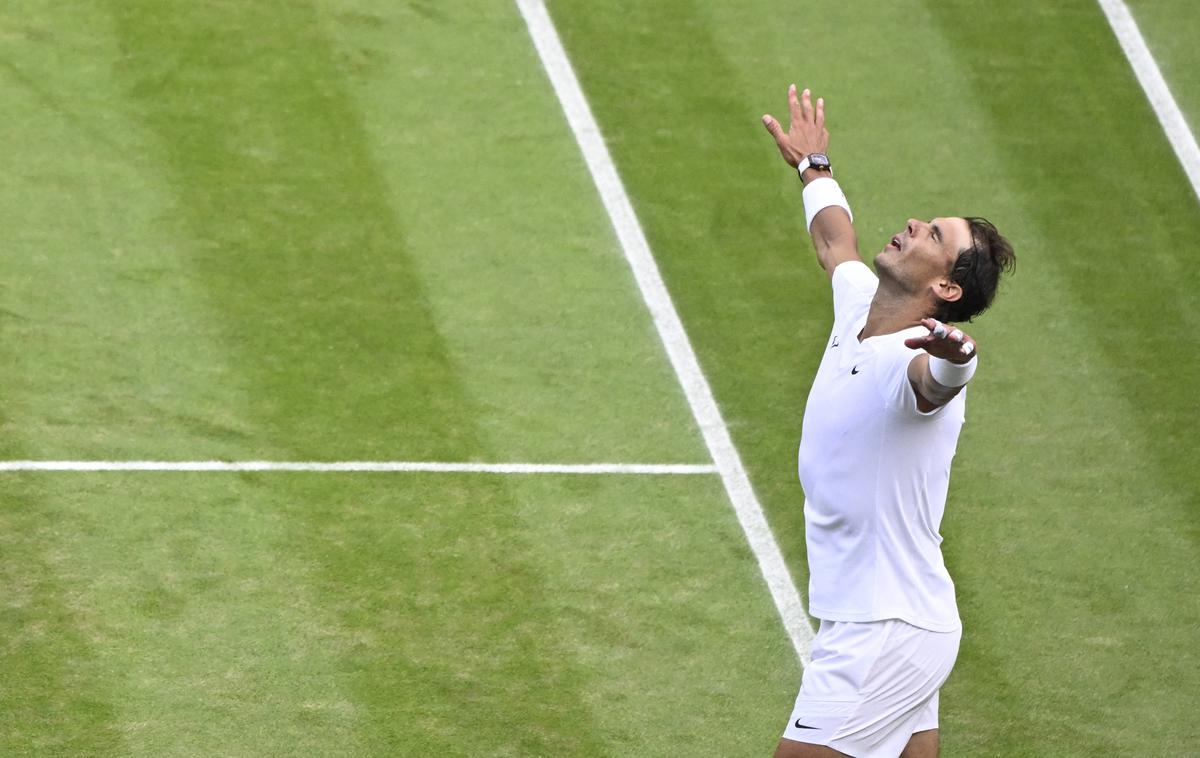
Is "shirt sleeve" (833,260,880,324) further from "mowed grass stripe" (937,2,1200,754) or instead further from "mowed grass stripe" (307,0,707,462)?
"mowed grass stripe" (307,0,707,462)

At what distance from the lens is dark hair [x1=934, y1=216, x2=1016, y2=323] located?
18.0 ft

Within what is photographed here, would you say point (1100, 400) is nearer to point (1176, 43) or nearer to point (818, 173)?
point (818, 173)

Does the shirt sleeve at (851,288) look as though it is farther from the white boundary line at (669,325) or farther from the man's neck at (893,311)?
the white boundary line at (669,325)

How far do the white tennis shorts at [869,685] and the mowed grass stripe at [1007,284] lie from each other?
1.72m

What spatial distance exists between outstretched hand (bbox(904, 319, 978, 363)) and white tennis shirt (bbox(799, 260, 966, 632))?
1.15 feet

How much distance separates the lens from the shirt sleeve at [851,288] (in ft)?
19.2

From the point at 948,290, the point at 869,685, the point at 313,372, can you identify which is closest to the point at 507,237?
the point at 313,372

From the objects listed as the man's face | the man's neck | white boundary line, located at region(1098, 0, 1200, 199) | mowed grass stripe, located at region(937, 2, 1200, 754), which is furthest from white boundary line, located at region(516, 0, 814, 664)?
white boundary line, located at region(1098, 0, 1200, 199)

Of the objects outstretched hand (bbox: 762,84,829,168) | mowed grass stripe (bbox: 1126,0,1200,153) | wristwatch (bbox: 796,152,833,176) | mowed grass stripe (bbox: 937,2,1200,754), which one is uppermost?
outstretched hand (bbox: 762,84,829,168)

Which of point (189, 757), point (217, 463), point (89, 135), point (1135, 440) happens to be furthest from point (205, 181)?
point (1135, 440)

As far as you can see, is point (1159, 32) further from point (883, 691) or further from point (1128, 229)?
point (883, 691)

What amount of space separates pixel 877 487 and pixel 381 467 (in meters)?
3.38

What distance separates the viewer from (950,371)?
4.98m

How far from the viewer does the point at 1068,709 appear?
24.4ft
